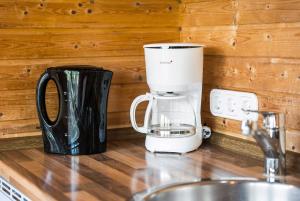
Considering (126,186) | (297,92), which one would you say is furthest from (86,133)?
(297,92)

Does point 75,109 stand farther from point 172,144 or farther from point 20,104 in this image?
point 172,144

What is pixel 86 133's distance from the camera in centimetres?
169

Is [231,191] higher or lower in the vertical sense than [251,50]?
lower

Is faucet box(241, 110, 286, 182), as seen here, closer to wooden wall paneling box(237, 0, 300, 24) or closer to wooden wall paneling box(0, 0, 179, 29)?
wooden wall paneling box(237, 0, 300, 24)

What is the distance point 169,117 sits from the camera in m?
1.77

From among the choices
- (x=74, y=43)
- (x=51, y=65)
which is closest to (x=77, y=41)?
(x=74, y=43)

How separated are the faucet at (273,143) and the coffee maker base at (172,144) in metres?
0.32

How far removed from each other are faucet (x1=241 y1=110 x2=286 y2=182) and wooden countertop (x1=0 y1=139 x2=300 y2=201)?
0.03 m

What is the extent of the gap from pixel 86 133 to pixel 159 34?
19.2 inches

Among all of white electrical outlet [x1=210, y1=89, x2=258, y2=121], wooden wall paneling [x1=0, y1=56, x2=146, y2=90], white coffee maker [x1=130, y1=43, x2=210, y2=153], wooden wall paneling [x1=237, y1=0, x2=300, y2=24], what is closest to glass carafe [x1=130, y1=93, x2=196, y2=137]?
white coffee maker [x1=130, y1=43, x2=210, y2=153]

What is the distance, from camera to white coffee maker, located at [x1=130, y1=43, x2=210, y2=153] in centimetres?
166

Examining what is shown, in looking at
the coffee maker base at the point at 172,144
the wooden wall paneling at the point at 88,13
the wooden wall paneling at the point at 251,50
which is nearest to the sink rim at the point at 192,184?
the wooden wall paneling at the point at 251,50

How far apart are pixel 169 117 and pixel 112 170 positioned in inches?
13.3

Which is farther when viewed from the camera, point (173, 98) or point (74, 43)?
point (74, 43)
